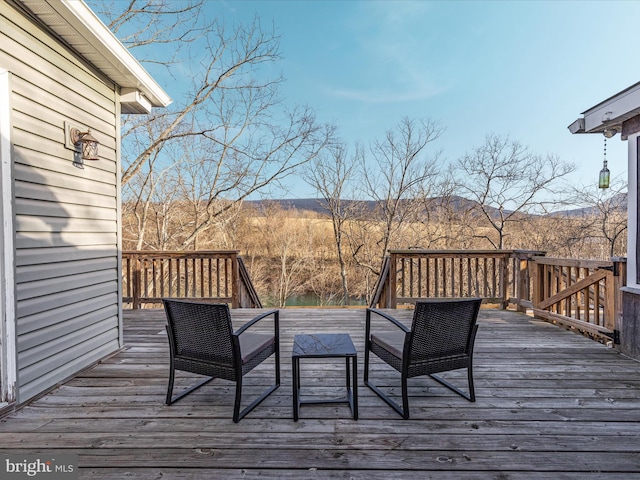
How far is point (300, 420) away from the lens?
2041 millimetres

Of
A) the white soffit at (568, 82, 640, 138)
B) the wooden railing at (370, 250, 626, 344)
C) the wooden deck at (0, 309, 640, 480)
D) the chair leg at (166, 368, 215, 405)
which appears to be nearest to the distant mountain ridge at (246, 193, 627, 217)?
the wooden railing at (370, 250, 626, 344)

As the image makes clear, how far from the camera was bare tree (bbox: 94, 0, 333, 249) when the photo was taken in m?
8.00

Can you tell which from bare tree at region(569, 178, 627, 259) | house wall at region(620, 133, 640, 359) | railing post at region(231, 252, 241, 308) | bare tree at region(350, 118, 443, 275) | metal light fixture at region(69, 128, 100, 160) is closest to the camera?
metal light fixture at region(69, 128, 100, 160)

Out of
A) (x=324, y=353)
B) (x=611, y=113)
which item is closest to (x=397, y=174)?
(x=611, y=113)

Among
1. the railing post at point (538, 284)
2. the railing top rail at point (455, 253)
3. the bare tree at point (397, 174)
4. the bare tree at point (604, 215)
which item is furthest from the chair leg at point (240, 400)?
the bare tree at point (604, 215)

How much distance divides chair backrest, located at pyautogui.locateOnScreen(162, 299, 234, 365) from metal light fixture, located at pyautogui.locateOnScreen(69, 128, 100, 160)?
5.79 feet

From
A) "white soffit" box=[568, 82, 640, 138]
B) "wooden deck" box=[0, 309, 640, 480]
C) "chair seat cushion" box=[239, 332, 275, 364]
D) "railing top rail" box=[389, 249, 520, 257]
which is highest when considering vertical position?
"white soffit" box=[568, 82, 640, 138]

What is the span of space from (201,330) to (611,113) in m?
4.36

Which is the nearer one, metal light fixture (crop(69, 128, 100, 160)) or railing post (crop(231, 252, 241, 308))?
metal light fixture (crop(69, 128, 100, 160))

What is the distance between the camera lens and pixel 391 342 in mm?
2318

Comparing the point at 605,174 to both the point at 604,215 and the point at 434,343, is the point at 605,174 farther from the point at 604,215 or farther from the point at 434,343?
the point at 604,215

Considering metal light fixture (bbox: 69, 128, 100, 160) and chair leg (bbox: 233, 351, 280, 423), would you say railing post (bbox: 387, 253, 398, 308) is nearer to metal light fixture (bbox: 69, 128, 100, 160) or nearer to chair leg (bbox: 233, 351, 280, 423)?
chair leg (bbox: 233, 351, 280, 423)

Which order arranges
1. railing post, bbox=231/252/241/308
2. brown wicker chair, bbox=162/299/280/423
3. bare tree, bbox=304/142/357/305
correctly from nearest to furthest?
1. brown wicker chair, bbox=162/299/280/423
2. railing post, bbox=231/252/241/308
3. bare tree, bbox=304/142/357/305

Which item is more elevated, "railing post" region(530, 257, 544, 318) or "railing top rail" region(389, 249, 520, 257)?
"railing top rail" region(389, 249, 520, 257)
